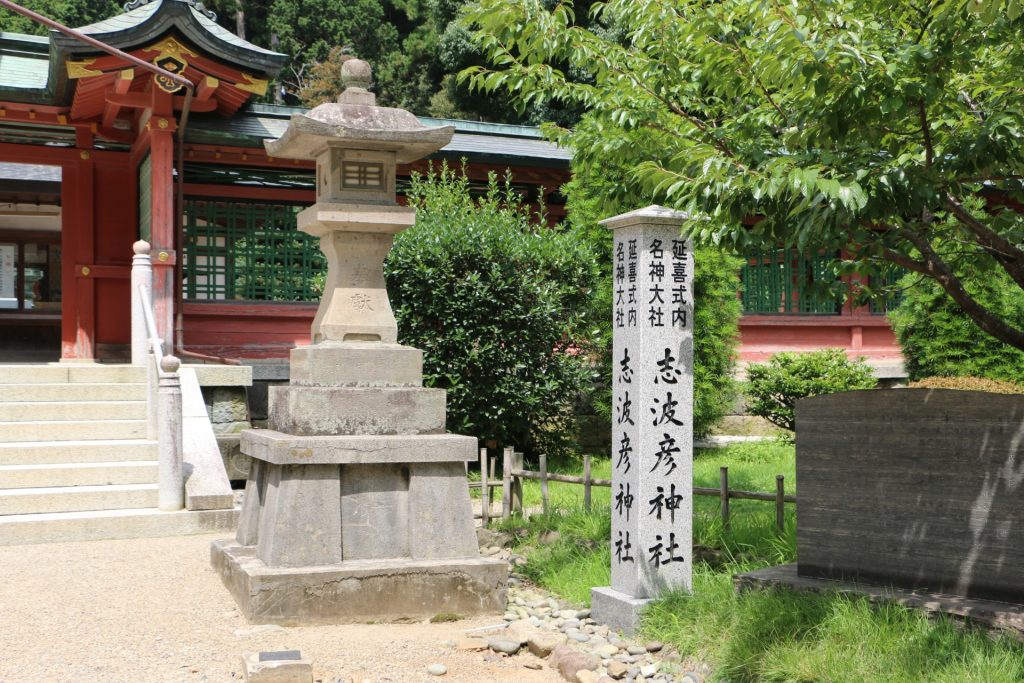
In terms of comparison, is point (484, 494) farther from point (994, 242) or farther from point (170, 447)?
point (994, 242)

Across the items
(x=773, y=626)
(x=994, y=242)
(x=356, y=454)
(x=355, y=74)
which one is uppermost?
(x=355, y=74)

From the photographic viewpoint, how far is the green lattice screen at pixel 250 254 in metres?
13.6

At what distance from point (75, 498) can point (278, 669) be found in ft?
16.2

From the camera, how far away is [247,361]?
41.9ft

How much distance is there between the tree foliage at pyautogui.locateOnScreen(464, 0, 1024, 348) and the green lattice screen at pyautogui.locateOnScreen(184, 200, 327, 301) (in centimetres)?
761

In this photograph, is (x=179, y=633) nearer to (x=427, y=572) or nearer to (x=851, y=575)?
(x=427, y=572)

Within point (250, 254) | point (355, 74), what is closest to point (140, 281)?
point (250, 254)

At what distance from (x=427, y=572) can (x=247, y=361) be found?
7.24 m

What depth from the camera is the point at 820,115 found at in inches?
178

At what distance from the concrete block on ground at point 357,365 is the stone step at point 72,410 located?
447cm

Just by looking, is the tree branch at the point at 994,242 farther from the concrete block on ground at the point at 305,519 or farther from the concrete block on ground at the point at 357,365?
the concrete block on ground at the point at 305,519

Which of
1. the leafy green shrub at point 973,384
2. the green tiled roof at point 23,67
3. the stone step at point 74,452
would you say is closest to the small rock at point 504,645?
the stone step at point 74,452

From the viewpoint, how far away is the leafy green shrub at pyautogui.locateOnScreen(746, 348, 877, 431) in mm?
13539

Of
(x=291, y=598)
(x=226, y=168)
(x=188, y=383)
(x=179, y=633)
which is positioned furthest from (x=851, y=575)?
(x=226, y=168)
